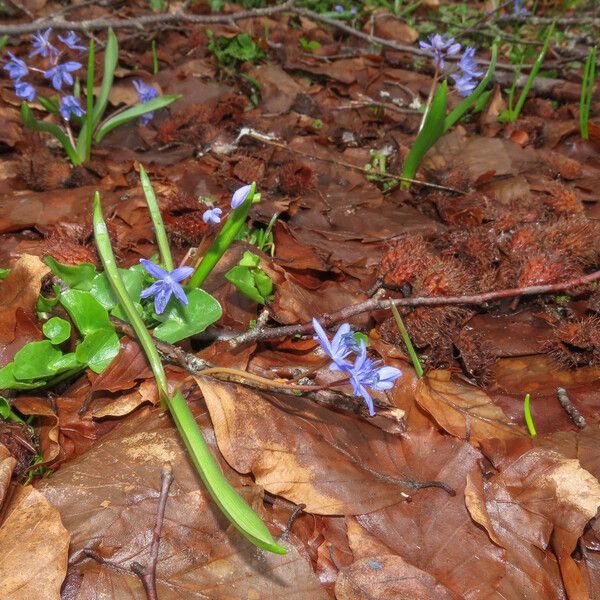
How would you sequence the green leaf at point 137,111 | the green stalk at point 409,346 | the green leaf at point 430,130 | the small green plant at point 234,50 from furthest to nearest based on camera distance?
the small green plant at point 234,50, the green leaf at point 137,111, the green leaf at point 430,130, the green stalk at point 409,346

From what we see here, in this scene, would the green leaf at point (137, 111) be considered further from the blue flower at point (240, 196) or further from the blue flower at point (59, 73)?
the blue flower at point (240, 196)

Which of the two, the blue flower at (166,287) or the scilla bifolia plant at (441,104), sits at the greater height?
the scilla bifolia plant at (441,104)

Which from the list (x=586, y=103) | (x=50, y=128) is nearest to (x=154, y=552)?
(x=50, y=128)

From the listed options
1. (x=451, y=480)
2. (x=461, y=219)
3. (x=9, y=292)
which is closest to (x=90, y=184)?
(x=9, y=292)

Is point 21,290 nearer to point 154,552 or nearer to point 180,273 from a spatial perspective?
point 180,273

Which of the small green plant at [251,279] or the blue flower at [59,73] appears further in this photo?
the blue flower at [59,73]

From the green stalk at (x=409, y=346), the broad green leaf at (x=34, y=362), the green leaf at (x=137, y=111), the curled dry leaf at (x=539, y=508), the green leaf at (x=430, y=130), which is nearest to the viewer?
the curled dry leaf at (x=539, y=508)

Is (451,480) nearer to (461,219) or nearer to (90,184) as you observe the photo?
(461,219)

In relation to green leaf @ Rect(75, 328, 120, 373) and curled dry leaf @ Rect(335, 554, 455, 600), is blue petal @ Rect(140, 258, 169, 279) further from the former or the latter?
curled dry leaf @ Rect(335, 554, 455, 600)

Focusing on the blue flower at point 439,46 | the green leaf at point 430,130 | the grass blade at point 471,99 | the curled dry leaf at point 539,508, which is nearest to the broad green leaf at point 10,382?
the curled dry leaf at point 539,508

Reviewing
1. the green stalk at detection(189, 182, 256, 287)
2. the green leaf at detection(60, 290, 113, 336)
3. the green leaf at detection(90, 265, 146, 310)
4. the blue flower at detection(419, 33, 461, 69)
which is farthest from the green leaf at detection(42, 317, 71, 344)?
the blue flower at detection(419, 33, 461, 69)
